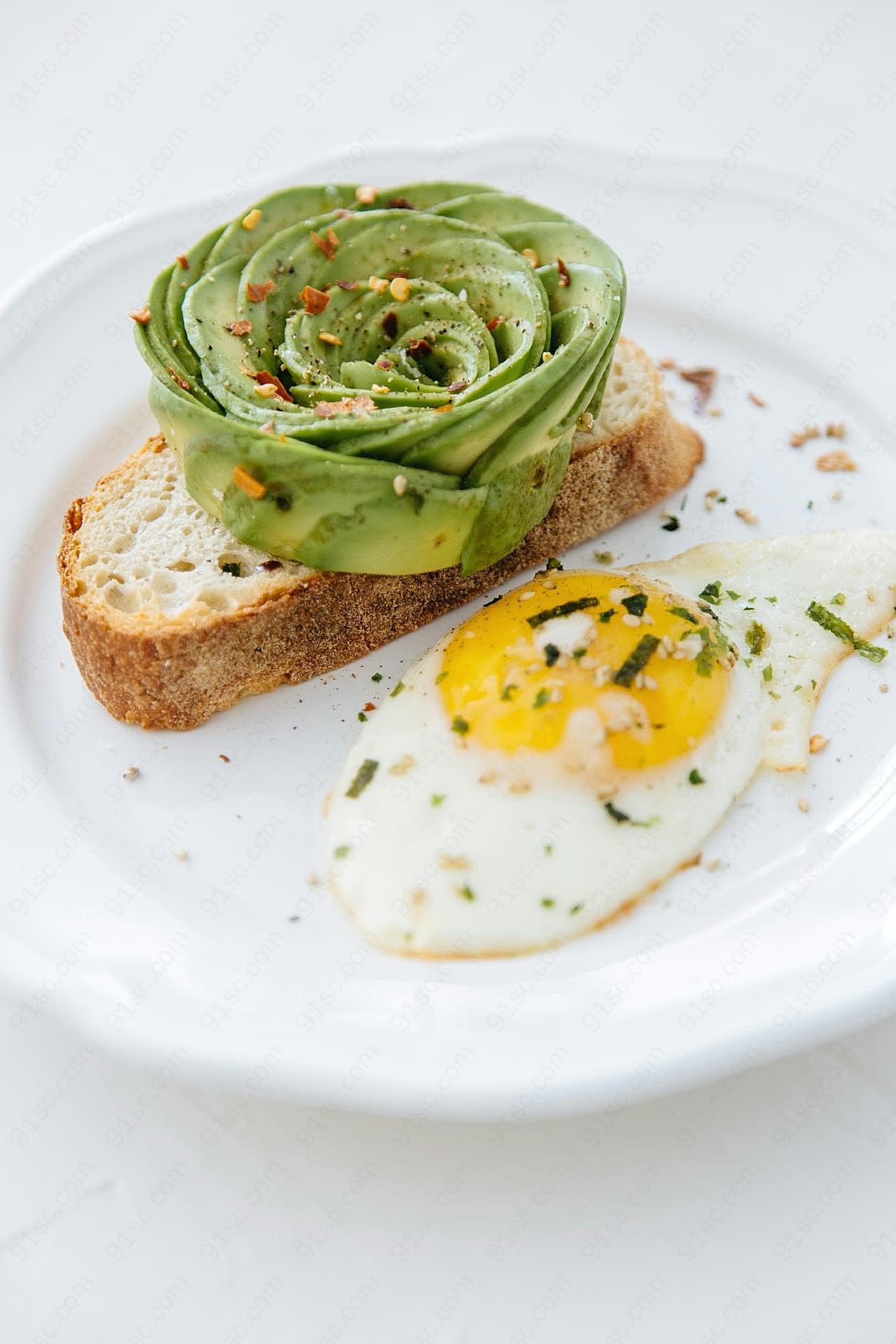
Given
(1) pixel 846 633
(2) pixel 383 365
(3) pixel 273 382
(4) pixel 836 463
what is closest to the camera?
(3) pixel 273 382

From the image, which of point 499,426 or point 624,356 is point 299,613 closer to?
point 499,426

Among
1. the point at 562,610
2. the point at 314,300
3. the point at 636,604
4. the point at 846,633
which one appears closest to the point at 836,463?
the point at 846,633

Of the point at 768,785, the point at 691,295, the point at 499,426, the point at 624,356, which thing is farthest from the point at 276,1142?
the point at 691,295

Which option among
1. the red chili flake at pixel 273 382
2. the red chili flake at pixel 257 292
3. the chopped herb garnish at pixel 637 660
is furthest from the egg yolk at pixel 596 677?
the red chili flake at pixel 257 292

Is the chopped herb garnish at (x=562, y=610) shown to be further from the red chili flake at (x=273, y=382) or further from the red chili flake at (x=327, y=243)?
the red chili flake at (x=327, y=243)

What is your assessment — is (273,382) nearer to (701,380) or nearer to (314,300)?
(314,300)
